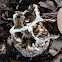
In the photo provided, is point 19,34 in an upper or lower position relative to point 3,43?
upper

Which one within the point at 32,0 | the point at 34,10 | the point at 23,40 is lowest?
the point at 23,40

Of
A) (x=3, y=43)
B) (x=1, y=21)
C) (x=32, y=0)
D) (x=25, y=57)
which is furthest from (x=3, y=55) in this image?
(x=32, y=0)

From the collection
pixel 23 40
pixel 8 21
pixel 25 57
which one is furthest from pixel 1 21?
pixel 25 57

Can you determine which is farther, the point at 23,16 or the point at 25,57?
the point at 25,57

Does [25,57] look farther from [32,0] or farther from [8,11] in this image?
[32,0]

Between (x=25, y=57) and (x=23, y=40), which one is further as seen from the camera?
(x=25, y=57)

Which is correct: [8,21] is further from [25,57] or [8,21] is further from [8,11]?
[25,57]
